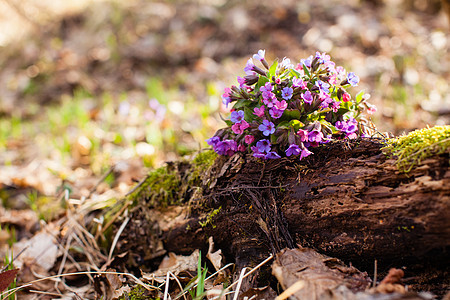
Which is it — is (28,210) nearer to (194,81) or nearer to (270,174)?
(270,174)

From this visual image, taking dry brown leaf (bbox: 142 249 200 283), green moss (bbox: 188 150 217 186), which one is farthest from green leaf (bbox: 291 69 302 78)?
dry brown leaf (bbox: 142 249 200 283)

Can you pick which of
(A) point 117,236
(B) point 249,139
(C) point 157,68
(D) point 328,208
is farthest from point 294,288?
(C) point 157,68

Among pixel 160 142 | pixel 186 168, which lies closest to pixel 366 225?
pixel 186 168

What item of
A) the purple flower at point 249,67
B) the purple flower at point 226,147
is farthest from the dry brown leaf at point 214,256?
the purple flower at point 249,67

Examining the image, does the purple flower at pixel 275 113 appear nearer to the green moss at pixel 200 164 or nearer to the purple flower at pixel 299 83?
the purple flower at pixel 299 83

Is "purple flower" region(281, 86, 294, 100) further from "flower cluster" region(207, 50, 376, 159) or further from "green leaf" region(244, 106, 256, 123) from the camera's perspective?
"green leaf" region(244, 106, 256, 123)

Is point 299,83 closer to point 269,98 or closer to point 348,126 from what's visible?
point 269,98
